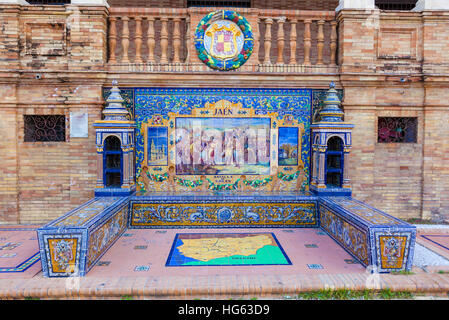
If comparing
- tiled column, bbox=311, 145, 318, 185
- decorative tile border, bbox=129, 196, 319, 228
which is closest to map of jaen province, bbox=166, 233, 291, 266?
decorative tile border, bbox=129, 196, 319, 228

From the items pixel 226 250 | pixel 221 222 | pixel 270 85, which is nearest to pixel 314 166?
pixel 270 85

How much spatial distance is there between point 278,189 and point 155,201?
9.59ft

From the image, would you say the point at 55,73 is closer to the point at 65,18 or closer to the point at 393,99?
the point at 65,18

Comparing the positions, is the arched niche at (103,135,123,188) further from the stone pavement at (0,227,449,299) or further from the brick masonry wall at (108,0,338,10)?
the brick masonry wall at (108,0,338,10)

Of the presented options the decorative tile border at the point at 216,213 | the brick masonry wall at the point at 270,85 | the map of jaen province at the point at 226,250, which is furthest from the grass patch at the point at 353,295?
the brick masonry wall at the point at 270,85

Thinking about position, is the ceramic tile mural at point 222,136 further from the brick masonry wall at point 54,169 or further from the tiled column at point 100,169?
the brick masonry wall at point 54,169

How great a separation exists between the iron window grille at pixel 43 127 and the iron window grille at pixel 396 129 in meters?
7.61

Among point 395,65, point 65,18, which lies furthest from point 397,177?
point 65,18

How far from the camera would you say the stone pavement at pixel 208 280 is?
14.3 feet

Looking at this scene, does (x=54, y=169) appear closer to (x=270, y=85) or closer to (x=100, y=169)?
(x=100, y=169)

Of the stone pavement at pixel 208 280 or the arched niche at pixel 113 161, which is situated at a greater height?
the arched niche at pixel 113 161

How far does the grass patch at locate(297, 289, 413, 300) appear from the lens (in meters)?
4.38

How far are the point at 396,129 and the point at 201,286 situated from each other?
621cm

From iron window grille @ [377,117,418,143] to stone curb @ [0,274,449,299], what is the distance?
13.2ft
